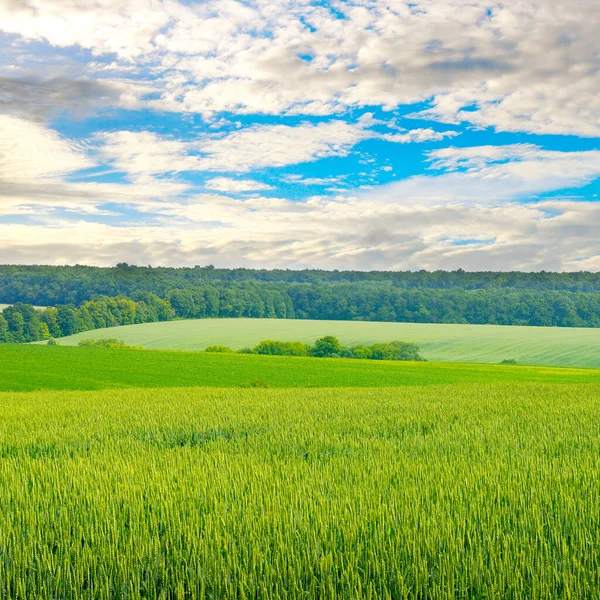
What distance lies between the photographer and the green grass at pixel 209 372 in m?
44.6

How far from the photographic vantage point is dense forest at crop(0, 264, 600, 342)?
118438 millimetres

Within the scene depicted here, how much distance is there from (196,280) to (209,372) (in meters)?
98.2

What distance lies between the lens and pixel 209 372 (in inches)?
2018

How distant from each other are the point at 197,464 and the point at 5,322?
322 ft

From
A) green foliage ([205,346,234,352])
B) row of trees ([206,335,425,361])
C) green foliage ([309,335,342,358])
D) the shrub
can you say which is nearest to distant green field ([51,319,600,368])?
row of trees ([206,335,425,361])

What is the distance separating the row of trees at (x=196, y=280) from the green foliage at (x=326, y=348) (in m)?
55.8

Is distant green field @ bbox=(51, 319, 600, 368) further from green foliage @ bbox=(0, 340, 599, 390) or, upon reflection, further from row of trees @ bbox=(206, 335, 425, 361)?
green foliage @ bbox=(0, 340, 599, 390)

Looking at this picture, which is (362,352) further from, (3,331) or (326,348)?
(3,331)

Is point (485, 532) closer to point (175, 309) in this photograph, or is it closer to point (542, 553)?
point (542, 553)

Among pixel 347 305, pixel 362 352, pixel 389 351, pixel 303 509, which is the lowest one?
pixel 362 352

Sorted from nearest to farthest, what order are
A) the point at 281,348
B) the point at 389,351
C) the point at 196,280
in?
1. the point at 389,351
2. the point at 281,348
3. the point at 196,280

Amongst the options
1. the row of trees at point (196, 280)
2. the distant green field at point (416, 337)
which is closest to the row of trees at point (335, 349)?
the distant green field at point (416, 337)

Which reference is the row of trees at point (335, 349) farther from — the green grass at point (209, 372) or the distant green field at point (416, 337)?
the green grass at point (209, 372)

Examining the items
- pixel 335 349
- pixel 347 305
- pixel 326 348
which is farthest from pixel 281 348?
pixel 347 305
